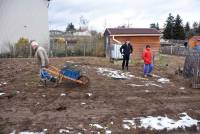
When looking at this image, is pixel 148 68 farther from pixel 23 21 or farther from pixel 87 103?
pixel 23 21

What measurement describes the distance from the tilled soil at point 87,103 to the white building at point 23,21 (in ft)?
53.0

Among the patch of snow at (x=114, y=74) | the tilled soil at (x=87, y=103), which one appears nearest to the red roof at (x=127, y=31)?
the patch of snow at (x=114, y=74)

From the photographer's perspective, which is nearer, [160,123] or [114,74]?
[160,123]

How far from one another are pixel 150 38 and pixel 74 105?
2776cm

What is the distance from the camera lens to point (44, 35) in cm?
3441

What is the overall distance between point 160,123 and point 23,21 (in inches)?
1003

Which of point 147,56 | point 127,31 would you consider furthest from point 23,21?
point 147,56

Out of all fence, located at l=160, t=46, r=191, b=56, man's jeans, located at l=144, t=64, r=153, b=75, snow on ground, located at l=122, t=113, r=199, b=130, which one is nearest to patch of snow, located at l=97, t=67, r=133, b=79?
man's jeans, located at l=144, t=64, r=153, b=75

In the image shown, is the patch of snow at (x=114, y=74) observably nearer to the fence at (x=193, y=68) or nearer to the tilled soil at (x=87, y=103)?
the tilled soil at (x=87, y=103)

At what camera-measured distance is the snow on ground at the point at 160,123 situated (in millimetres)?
9008

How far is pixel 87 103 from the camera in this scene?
11.1 m

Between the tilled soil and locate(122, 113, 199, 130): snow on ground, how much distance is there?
0.68 feet

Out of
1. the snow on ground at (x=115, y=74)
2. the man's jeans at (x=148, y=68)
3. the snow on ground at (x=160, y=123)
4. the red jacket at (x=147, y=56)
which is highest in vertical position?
the red jacket at (x=147, y=56)

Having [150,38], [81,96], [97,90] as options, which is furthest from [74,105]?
[150,38]
